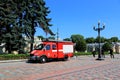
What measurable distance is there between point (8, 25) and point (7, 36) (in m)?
2.28

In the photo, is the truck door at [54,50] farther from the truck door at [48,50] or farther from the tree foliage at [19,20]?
the tree foliage at [19,20]

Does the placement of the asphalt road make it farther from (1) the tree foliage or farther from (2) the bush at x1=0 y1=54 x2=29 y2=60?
(1) the tree foliage

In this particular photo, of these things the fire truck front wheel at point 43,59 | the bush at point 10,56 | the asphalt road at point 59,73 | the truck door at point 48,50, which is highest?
the truck door at point 48,50

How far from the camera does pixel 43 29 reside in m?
60.8

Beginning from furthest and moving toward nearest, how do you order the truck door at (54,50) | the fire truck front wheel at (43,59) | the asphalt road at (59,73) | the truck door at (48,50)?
1. the truck door at (54,50)
2. the truck door at (48,50)
3. the fire truck front wheel at (43,59)
4. the asphalt road at (59,73)

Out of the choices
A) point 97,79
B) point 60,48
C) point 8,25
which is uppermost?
point 8,25

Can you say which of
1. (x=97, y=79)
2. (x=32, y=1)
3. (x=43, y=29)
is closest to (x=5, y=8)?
(x=32, y=1)

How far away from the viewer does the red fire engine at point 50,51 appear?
3316 centimetres

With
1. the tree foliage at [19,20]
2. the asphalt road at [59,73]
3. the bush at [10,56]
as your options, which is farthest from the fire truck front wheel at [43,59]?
the tree foliage at [19,20]

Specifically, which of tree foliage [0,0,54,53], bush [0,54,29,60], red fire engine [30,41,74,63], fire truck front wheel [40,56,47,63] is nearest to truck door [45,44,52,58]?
red fire engine [30,41,74,63]

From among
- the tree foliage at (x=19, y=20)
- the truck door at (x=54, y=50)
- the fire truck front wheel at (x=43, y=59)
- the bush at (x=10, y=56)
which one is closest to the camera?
the fire truck front wheel at (x=43, y=59)

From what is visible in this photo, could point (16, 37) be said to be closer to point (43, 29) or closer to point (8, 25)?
point (8, 25)

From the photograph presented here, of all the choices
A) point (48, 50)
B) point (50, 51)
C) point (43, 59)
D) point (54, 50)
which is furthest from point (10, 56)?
point (43, 59)

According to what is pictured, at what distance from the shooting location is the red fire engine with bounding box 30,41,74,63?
109 feet
